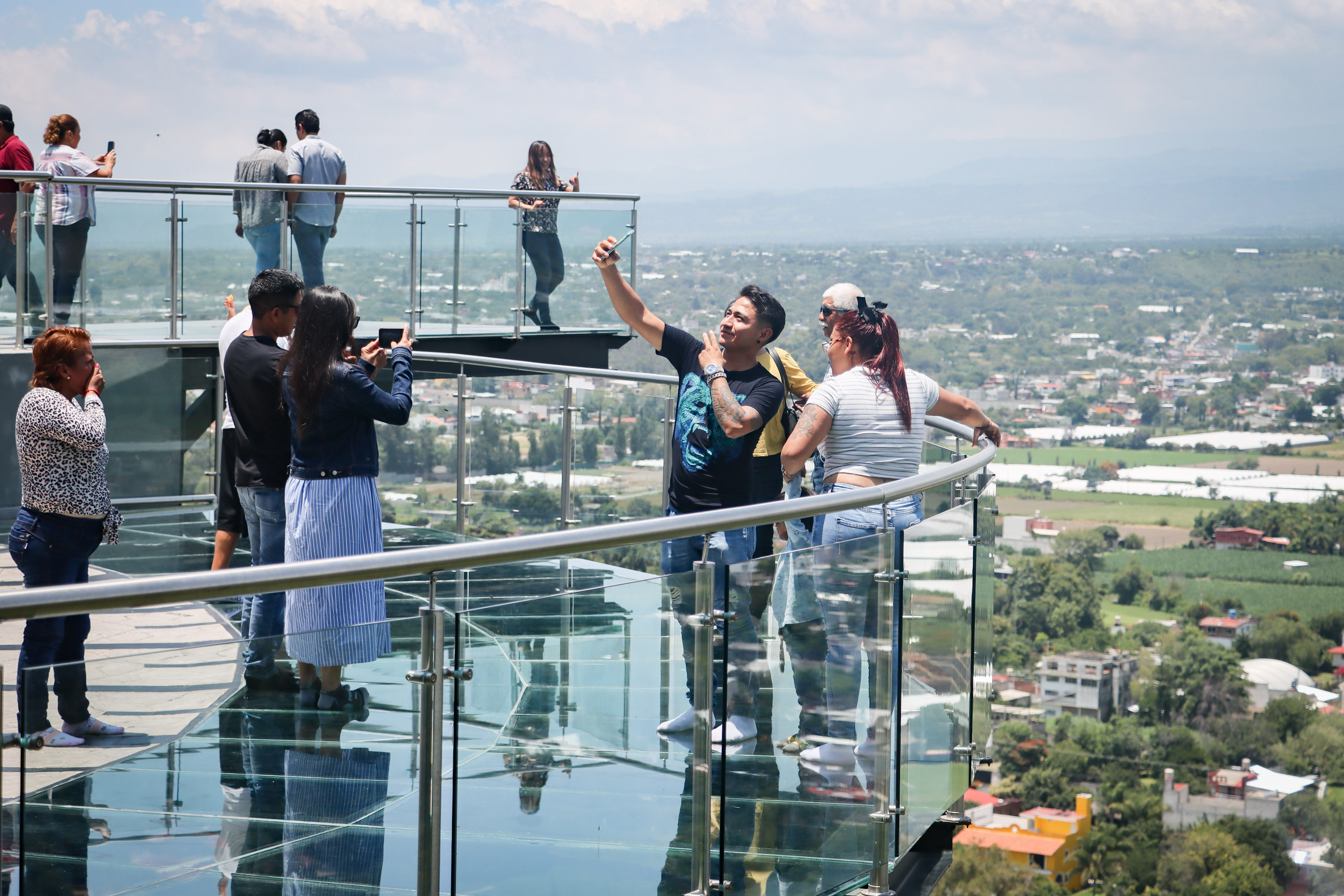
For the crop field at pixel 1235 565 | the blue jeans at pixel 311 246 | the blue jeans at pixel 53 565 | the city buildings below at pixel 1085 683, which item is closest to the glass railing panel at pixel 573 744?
the blue jeans at pixel 53 565

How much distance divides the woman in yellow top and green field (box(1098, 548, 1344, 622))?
10542cm

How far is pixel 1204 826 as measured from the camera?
8162 cm

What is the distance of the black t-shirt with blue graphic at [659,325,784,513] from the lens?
4.64 metres

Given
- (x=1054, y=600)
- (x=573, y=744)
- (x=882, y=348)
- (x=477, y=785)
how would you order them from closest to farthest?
(x=477, y=785), (x=573, y=744), (x=882, y=348), (x=1054, y=600)

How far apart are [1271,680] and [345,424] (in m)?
107

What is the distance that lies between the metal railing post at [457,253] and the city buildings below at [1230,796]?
8071 cm

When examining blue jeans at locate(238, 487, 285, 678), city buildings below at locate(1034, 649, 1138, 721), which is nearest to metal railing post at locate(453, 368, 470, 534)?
blue jeans at locate(238, 487, 285, 678)

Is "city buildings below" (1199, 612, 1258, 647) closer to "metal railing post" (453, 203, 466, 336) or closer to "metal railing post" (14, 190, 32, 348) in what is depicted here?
"metal railing post" (453, 203, 466, 336)

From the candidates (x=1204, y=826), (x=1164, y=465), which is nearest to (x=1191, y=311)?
(x=1164, y=465)

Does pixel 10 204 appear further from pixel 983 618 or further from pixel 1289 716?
pixel 1289 716

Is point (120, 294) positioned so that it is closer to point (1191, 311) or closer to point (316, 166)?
point (316, 166)

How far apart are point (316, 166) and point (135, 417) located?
3242 mm

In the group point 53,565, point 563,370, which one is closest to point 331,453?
point 53,565

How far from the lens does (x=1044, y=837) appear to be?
257 feet
